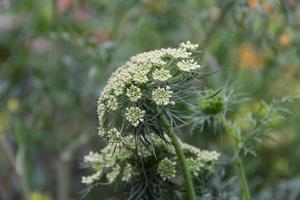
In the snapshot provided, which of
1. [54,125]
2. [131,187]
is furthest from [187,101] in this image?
[54,125]

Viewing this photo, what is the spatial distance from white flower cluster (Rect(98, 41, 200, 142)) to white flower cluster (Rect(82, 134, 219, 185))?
83 mm

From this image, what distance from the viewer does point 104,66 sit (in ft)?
6.99

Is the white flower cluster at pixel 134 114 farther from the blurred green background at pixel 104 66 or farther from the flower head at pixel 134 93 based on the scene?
the blurred green background at pixel 104 66

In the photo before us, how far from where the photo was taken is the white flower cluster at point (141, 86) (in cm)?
111

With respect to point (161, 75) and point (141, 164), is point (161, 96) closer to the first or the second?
point (161, 75)

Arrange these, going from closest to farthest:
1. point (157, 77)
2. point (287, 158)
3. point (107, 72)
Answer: point (157, 77)
point (107, 72)
point (287, 158)

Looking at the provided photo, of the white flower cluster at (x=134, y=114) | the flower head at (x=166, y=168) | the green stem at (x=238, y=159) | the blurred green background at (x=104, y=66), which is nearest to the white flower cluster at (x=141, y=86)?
the white flower cluster at (x=134, y=114)

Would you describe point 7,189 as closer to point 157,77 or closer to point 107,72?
point 107,72

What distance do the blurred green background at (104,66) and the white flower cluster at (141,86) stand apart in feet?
2.53

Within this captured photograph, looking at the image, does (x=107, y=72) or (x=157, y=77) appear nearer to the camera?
(x=157, y=77)

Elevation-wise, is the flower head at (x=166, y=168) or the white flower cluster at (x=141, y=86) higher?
the white flower cluster at (x=141, y=86)

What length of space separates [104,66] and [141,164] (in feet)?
3.05

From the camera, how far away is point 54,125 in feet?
8.37

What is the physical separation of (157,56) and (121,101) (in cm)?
11
